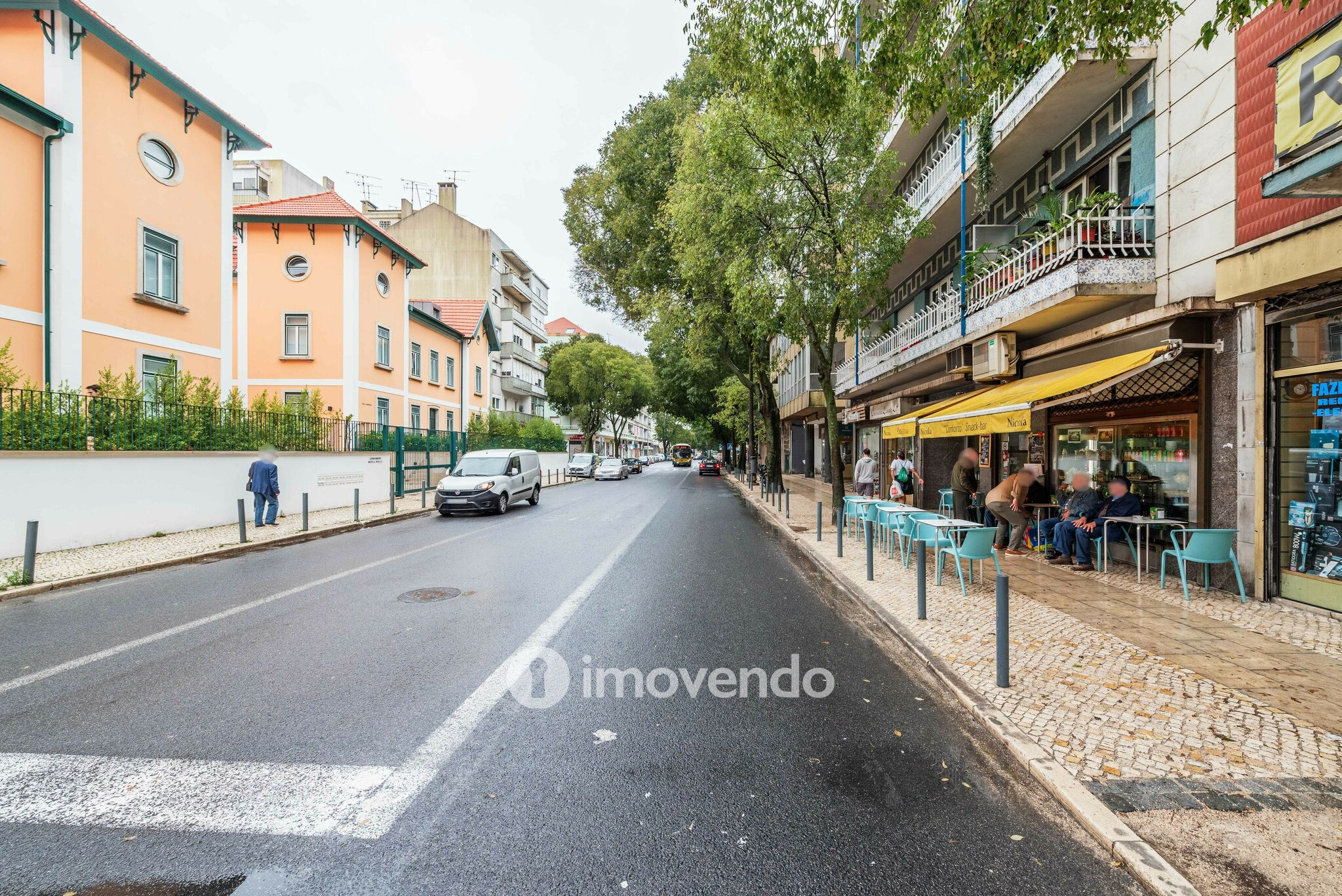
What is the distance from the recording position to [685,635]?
579 cm

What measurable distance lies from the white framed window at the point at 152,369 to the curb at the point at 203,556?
4.87 metres

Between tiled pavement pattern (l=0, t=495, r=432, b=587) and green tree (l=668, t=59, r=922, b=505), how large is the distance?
35.8ft

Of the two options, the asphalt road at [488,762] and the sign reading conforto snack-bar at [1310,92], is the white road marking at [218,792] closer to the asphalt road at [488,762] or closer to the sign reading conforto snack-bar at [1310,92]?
the asphalt road at [488,762]

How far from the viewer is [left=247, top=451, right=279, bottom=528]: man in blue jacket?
44.8 feet

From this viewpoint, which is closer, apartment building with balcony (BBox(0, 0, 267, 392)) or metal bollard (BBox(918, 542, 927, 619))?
metal bollard (BBox(918, 542, 927, 619))

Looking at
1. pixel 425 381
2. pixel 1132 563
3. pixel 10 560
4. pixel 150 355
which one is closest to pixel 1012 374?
pixel 1132 563

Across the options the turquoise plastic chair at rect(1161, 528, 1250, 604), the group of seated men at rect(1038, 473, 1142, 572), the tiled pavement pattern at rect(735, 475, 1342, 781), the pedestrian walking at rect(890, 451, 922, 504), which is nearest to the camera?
the tiled pavement pattern at rect(735, 475, 1342, 781)

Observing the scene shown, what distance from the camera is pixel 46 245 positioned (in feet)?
42.4

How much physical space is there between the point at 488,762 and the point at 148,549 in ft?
33.8

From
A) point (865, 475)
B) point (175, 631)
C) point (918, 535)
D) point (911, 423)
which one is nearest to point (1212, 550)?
point (918, 535)

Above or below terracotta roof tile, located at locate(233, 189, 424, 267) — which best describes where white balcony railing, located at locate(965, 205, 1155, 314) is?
below

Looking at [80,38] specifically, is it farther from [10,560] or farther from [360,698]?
[360,698]

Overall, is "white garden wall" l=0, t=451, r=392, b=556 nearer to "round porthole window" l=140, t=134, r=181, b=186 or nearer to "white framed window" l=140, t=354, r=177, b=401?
"white framed window" l=140, t=354, r=177, b=401

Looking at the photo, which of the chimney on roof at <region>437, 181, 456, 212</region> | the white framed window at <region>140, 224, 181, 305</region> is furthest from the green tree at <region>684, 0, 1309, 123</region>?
the chimney on roof at <region>437, 181, 456, 212</region>
